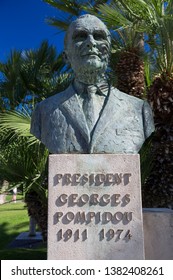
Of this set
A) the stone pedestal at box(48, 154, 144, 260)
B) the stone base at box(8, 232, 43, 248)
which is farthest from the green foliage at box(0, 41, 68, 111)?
the stone pedestal at box(48, 154, 144, 260)

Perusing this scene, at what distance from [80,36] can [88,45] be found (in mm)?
129

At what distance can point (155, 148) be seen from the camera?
5.29m

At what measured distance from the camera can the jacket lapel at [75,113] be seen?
2430mm

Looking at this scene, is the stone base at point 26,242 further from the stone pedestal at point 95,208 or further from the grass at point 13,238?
the stone pedestal at point 95,208

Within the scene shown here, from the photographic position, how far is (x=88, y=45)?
2428 mm

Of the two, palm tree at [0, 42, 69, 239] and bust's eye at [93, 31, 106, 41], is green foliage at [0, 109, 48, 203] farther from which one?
bust's eye at [93, 31, 106, 41]

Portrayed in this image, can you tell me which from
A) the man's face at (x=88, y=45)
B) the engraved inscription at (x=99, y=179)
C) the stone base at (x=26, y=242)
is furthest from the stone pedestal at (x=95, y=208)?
the stone base at (x=26, y=242)

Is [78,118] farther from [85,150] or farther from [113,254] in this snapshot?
[113,254]

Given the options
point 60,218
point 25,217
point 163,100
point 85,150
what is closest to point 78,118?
point 85,150

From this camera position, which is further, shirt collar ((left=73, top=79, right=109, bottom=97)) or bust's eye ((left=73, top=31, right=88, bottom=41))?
shirt collar ((left=73, top=79, right=109, bottom=97))

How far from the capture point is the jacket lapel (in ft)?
7.97

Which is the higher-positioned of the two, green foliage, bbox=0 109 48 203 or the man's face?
the man's face

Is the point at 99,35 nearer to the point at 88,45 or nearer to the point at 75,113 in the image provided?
the point at 88,45

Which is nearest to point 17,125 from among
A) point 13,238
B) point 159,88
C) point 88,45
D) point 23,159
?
point 23,159
